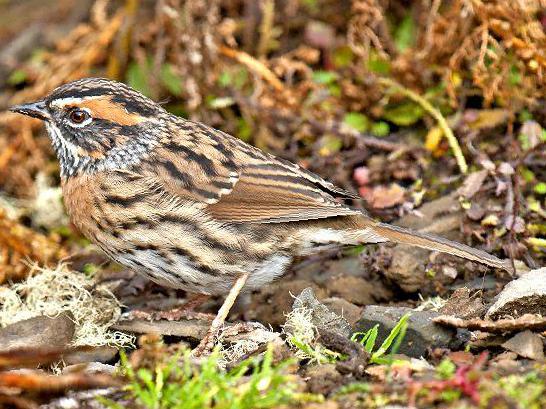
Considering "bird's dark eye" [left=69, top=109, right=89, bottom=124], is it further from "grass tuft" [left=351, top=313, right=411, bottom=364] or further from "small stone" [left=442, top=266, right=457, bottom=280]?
"small stone" [left=442, top=266, right=457, bottom=280]

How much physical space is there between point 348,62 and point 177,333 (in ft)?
10.9

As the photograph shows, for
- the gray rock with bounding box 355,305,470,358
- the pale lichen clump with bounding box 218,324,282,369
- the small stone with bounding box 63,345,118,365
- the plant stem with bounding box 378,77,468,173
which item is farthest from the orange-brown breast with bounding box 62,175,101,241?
the plant stem with bounding box 378,77,468,173

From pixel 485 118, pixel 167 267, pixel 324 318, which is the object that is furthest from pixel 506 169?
pixel 167 267

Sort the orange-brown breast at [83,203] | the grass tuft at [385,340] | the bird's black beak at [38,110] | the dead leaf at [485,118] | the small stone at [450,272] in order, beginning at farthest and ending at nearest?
the dead leaf at [485,118] < the bird's black beak at [38,110] < the small stone at [450,272] < the orange-brown breast at [83,203] < the grass tuft at [385,340]

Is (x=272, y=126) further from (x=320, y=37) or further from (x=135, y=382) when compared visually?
(x=135, y=382)

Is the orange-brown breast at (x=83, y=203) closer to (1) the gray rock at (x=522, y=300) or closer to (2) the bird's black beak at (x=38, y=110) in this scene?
(2) the bird's black beak at (x=38, y=110)

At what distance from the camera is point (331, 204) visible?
4.99 meters

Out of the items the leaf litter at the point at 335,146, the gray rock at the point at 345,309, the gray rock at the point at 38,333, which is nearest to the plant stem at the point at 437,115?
the leaf litter at the point at 335,146

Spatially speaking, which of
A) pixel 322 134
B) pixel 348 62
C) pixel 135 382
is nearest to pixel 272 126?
pixel 322 134

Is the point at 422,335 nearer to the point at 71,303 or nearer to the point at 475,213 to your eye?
the point at 475,213

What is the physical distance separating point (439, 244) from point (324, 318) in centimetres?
84

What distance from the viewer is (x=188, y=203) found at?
4941 mm

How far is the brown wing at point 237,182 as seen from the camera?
4.93 m

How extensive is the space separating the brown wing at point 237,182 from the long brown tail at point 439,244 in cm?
25
